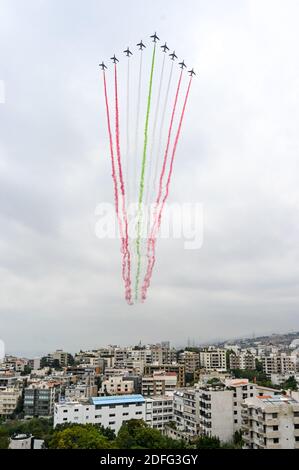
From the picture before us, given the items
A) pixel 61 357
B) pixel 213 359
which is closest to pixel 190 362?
pixel 213 359

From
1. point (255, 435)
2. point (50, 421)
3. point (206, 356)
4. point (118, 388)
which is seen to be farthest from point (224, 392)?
point (206, 356)

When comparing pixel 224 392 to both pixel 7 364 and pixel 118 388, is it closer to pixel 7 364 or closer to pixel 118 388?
pixel 118 388

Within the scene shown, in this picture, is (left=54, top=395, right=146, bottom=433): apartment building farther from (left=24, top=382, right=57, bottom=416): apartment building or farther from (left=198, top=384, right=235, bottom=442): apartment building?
(left=24, top=382, right=57, bottom=416): apartment building

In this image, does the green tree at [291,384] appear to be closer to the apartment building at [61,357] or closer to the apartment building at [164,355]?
the apartment building at [164,355]

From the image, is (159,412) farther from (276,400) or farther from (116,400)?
(276,400)
